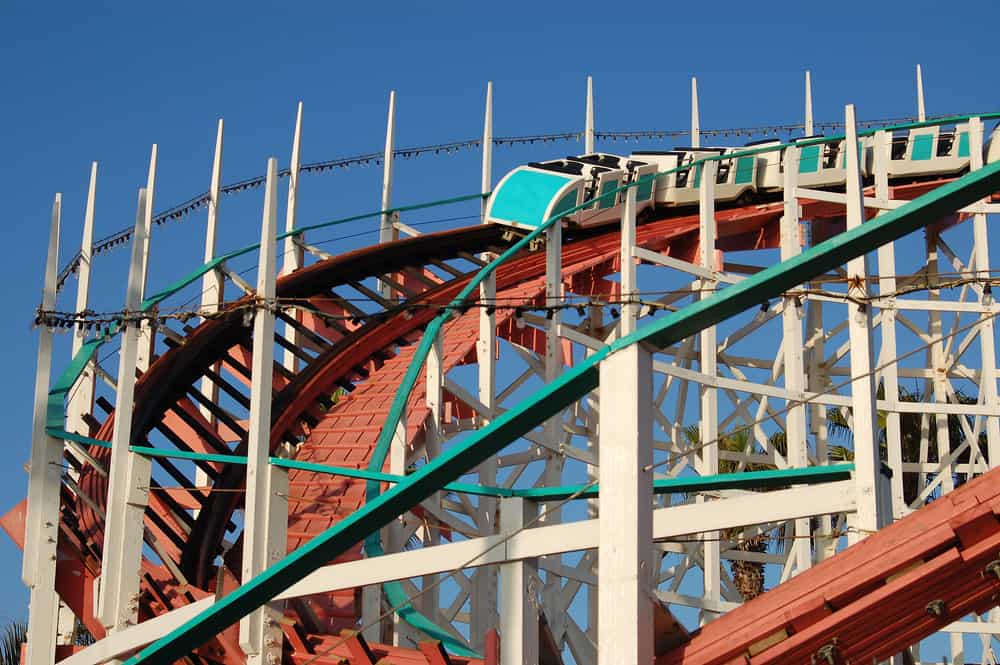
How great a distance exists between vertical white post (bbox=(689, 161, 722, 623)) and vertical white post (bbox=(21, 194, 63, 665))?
6.06 meters

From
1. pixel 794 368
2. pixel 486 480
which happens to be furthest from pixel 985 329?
pixel 486 480

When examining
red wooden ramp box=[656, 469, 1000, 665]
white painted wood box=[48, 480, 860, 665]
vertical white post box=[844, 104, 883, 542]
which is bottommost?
red wooden ramp box=[656, 469, 1000, 665]

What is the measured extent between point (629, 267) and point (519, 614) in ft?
23.6

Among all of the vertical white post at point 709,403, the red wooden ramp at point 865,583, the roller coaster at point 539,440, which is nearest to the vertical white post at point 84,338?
the roller coaster at point 539,440

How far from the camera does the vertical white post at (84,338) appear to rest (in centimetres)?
1677

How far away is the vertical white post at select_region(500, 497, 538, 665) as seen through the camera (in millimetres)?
9391

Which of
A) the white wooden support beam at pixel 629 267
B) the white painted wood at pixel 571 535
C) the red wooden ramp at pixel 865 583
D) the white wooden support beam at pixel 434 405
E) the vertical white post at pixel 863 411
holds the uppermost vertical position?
the white wooden support beam at pixel 629 267

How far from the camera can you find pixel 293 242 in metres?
20.2

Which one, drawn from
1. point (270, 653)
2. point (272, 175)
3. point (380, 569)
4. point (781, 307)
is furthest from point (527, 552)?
point (781, 307)

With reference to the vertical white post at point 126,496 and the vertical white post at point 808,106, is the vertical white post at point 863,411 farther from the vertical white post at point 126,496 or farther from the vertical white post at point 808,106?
the vertical white post at point 808,106

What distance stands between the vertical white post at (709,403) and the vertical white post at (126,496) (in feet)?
16.6

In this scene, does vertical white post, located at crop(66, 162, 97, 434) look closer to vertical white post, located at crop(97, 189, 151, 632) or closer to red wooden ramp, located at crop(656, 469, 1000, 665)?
vertical white post, located at crop(97, 189, 151, 632)

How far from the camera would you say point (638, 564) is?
700cm

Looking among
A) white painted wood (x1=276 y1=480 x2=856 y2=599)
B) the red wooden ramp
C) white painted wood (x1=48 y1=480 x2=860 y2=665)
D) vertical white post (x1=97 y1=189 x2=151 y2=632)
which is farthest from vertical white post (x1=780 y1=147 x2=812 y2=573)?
the red wooden ramp
